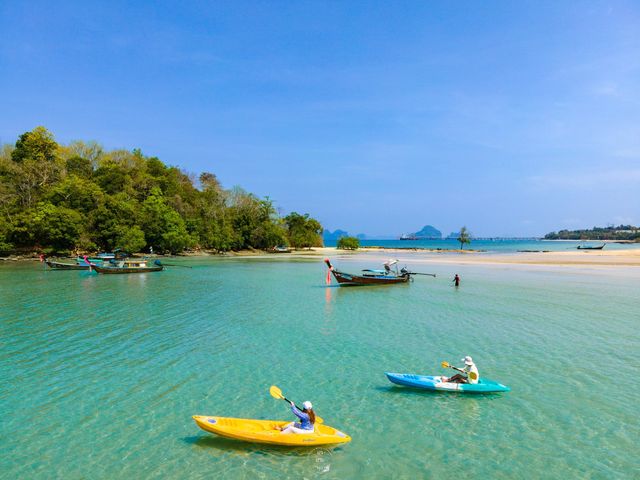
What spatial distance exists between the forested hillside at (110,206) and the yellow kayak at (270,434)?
68905mm

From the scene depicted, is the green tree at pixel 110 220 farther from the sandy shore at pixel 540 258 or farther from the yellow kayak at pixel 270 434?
the yellow kayak at pixel 270 434

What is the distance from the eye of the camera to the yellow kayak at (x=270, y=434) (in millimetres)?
9172

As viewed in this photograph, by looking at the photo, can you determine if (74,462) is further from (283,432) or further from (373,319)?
(373,319)

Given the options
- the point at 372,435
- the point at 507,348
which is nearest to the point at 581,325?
the point at 507,348

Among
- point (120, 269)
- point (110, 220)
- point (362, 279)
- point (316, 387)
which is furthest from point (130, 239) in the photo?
point (316, 387)

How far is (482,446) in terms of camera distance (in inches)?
378

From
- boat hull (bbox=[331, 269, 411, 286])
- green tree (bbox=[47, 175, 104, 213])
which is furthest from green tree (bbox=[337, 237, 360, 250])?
boat hull (bbox=[331, 269, 411, 286])

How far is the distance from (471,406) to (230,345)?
10.4m

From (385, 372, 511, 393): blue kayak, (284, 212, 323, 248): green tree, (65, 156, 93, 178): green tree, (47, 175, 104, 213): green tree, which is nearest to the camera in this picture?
(385, 372, 511, 393): blue kayak

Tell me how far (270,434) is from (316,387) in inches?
155

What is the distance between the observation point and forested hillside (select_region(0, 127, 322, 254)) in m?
66.9

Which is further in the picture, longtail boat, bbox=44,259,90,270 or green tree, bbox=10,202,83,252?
green tree, bbox=10,202,83,252

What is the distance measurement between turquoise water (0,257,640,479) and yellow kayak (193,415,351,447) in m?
0.28

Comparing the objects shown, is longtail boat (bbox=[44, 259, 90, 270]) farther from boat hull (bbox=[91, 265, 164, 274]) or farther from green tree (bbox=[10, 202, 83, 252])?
green tree (bbox=[10, 202, 83, 252])
